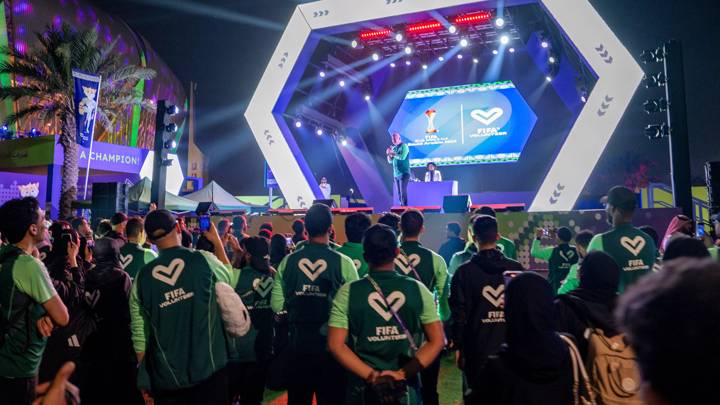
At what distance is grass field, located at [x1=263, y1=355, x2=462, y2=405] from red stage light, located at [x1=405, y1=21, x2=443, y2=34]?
14367mm

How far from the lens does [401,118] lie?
2256 centimetres

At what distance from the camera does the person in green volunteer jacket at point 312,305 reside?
11.6 feet

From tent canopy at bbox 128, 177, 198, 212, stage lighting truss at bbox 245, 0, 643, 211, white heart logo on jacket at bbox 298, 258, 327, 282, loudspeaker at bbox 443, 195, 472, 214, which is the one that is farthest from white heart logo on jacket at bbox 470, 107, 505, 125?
white heart logo on jacket at bbox 298, 258, 327, 282

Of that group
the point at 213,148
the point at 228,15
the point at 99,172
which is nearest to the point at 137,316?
the point at 99,172

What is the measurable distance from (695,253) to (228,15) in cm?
2903

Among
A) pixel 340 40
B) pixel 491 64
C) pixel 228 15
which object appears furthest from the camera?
pixel 228 15

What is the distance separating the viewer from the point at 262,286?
449 cm

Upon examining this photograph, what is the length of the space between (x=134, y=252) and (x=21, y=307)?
1590 millimetres

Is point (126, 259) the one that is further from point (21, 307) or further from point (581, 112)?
point (581, 112)

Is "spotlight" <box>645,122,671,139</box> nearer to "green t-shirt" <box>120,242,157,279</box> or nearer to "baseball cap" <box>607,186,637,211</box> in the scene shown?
"baseball cap" <box>607,186,637,211</box>

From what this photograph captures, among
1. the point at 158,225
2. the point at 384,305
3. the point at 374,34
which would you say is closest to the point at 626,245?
the point at 384,305

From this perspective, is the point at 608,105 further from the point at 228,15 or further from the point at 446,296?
the point at 228,15

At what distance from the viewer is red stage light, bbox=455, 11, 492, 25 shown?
17.1 m

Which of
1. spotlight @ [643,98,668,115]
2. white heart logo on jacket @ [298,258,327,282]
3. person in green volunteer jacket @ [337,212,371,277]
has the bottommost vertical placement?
white heart logo on jacket @ [298,258,327,282]
